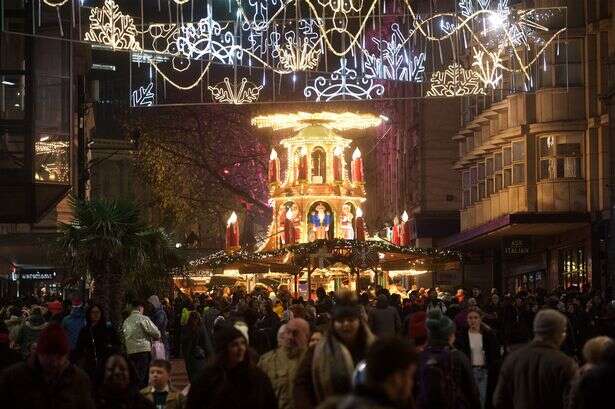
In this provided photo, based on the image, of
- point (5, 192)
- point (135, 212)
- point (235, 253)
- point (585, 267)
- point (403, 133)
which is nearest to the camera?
point (135, 212)

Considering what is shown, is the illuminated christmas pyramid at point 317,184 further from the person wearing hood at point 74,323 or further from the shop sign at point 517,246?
the person wearing hood at point 74,323

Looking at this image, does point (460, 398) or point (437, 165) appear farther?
point (437, 165)

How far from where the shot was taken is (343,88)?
99.0 ft

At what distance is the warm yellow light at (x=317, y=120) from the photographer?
5441cm

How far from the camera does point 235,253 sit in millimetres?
48125

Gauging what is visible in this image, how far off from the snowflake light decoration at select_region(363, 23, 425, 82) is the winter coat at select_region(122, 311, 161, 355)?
27.4 feet

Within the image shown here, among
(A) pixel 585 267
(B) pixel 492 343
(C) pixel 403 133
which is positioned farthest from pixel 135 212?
(C) pixel 403 133

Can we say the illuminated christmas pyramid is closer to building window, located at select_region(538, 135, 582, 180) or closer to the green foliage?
building window, located at select_region(538, 135, 582, 180)

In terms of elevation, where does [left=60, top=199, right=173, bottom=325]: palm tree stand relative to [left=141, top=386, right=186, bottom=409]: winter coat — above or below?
Result: above

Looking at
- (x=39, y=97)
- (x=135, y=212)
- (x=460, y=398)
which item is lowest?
(x=460, y=398)

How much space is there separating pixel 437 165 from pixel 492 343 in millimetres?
48346

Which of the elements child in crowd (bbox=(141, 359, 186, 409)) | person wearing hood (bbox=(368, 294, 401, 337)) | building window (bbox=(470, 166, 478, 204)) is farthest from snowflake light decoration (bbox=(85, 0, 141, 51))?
building window (bbox=(470, 166, 478, 204))

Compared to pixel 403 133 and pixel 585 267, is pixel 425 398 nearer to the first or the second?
pixel 585 267

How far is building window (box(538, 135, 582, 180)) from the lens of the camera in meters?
45.5
